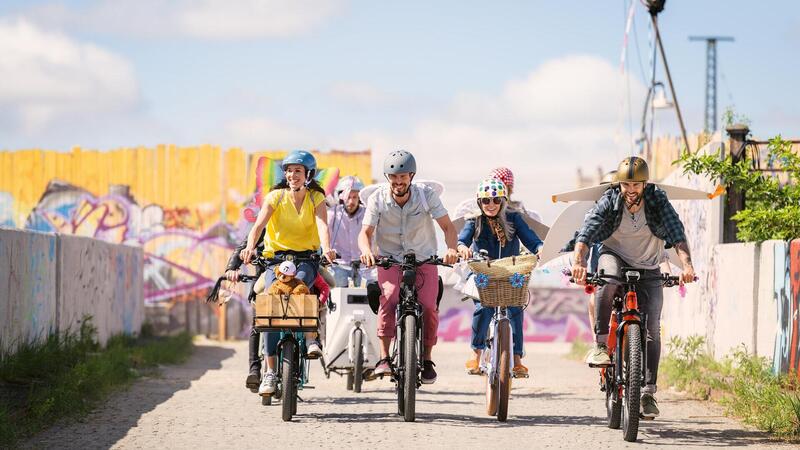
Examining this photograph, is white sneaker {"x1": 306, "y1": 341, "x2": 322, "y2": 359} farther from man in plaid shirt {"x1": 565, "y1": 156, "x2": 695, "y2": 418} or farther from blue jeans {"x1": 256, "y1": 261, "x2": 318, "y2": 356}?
man in plaid shirt {"x1": 565, "y1": 156, "x2": 695, "y2": 418}

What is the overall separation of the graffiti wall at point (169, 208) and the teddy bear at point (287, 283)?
15.6 meters

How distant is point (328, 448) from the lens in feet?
28.6

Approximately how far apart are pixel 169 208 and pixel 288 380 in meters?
16.4

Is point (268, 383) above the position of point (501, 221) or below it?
below

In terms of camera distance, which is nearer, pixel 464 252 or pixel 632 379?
pixel 632 379

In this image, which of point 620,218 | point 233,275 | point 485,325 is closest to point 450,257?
point 485,325

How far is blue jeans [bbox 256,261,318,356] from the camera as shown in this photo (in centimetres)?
1047

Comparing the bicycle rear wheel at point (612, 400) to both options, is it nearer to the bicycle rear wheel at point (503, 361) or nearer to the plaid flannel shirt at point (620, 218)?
the bicycle rear wheel at point (503, 361)

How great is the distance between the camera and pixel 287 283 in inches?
405

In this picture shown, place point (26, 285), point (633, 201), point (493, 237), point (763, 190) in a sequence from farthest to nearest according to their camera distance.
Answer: point (763, 190), point (26, 285), point (493, 237), point (633, 201)

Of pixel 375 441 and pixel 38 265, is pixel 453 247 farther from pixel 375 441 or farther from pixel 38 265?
pixel 38 265

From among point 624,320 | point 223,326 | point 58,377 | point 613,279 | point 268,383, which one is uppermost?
point 613,279

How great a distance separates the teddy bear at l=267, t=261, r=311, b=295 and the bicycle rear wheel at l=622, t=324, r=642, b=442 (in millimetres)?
2514

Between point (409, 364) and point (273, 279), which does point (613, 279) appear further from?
point (273, 279)
